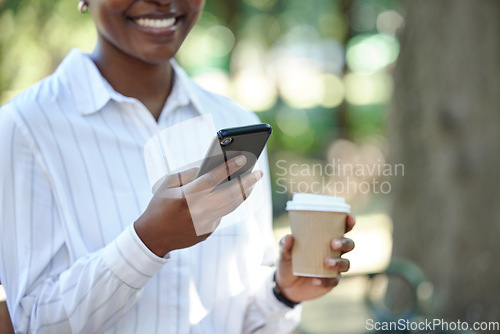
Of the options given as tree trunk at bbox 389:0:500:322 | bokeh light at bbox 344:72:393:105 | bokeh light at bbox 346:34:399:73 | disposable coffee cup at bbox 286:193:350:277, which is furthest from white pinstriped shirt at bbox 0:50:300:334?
bokeh light at bbox 344:72:393:105

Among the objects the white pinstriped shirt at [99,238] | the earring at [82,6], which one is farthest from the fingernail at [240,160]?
the earring at [82,6]

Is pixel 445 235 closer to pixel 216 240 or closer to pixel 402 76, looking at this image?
pixel 402 76

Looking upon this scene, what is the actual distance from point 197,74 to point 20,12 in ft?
21.9

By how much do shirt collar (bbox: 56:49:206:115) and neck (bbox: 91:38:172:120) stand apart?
31mm

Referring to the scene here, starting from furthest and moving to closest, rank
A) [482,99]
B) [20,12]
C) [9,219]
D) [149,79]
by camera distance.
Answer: [20,12]
[482,99]
[149,79]
[9,219]

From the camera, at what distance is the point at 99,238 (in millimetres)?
1460

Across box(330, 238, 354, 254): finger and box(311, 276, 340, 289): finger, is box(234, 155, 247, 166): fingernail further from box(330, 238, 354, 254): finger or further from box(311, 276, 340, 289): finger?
box(311, 276, 340, 289): finger

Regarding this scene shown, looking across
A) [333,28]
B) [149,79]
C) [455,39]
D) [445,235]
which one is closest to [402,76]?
[455,39]

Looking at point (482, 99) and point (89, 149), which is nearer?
point (89, 149)

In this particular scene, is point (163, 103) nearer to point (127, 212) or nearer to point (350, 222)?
point (127, 212)

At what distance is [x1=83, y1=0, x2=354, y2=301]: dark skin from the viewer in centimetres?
121

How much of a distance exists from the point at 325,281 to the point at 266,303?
0.22 metres

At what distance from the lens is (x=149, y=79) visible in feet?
5.71

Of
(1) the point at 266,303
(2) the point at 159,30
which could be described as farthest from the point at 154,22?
(1) the point at 266,303
